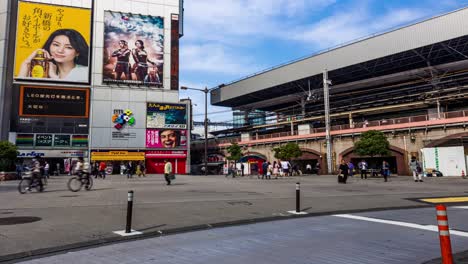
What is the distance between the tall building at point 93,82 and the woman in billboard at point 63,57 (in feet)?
0.43

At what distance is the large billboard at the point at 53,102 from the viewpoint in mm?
49500

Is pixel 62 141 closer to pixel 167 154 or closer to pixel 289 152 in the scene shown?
pixel 167 154

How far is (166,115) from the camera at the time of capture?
55.8 meters

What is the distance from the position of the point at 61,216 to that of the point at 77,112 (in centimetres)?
4609

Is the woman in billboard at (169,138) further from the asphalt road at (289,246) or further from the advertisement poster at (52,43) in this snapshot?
the asphalt road at (289,246)

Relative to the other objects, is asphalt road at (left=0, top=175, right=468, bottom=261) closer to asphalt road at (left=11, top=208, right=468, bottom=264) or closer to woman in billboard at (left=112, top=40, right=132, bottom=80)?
asphalt road at (left=11, top=208, right=468, bottom=264)

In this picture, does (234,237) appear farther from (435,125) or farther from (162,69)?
(162,69)

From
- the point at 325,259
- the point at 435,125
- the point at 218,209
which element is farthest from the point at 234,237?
the point at 435,125

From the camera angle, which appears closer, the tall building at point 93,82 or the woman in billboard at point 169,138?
the tall building at point 93,82

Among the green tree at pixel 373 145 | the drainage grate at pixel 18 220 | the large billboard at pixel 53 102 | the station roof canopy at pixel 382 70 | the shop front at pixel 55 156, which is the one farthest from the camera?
the large billboard at pixel 53 102

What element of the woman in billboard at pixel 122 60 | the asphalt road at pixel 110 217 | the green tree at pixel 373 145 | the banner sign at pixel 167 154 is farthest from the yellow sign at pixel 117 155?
the asphalt road at pixel 110 217

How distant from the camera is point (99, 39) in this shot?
54.4 metres

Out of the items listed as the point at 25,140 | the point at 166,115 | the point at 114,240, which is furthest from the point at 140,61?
the point at 114,240

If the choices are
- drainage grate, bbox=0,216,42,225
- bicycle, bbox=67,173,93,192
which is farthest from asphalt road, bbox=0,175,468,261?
bicycle, bbox=67,173,93,192
